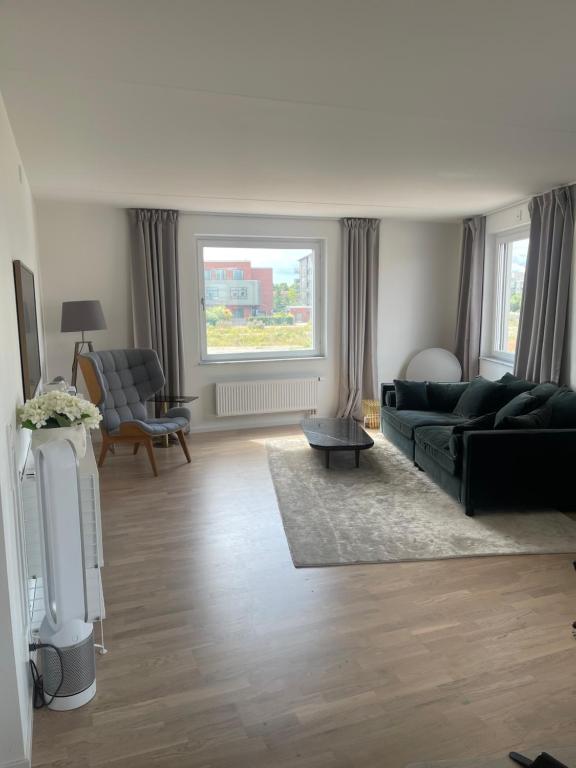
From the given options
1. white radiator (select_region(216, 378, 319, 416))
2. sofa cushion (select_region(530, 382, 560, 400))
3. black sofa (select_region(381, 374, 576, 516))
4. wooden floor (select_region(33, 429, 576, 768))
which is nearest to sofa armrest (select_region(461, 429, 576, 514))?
black sofa (select_region(381, 374, 576, 516))

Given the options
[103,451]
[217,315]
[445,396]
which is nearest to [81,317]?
[103,451]

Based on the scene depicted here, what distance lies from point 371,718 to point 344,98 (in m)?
2.70

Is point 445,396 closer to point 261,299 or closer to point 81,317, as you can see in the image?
point 261,299

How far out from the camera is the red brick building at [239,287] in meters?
6.08

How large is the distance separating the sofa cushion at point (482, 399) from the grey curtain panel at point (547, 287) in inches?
14.8

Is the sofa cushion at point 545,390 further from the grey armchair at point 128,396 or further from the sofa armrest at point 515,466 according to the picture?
the grey armchair at point 128,396

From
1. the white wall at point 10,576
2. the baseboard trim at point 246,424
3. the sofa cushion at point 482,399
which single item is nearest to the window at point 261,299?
the baseboard trim at point 246,424

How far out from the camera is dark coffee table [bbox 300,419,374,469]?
181 inches

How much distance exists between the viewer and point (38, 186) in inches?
178

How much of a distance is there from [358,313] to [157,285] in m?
2.38

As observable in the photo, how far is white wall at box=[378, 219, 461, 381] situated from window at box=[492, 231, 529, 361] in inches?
31.9

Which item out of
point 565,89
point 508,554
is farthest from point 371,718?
point 565,89

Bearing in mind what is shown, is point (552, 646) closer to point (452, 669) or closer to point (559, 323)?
point (452, 669)

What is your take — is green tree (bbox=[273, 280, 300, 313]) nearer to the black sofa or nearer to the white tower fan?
the black sofa
